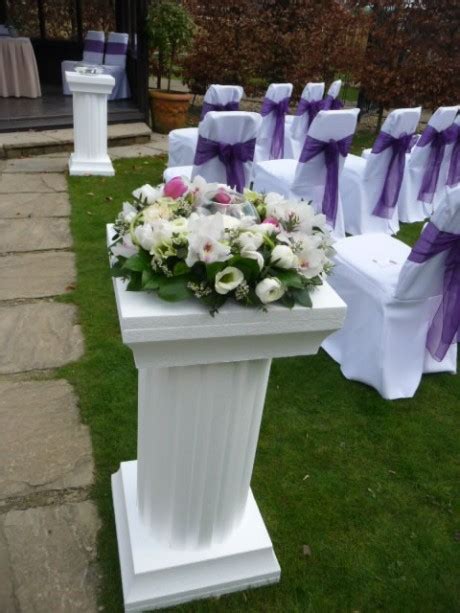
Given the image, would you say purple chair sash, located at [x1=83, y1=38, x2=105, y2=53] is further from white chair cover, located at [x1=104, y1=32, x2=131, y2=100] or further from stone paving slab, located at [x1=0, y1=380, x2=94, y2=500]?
stone paving slab, located at [x1=0, y1=380, x2=94, y2=500]

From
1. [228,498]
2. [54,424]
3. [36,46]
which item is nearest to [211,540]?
[228,498]

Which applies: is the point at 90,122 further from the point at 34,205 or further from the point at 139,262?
the point at 139,262

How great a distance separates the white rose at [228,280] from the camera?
1.19 m

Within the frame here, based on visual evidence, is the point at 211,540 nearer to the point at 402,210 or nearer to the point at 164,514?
the point at 164,514

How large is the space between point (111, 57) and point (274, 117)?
189 inches

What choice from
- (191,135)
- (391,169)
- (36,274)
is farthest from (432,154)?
(36,274)

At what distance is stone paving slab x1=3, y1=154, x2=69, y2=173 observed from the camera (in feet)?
20.0

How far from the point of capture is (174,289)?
4.01 ft

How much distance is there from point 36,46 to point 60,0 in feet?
3.17

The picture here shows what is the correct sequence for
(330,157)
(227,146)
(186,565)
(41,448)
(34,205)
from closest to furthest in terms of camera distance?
(186,565)
(41,448)
(227,146)
(330,157)
(34,205)

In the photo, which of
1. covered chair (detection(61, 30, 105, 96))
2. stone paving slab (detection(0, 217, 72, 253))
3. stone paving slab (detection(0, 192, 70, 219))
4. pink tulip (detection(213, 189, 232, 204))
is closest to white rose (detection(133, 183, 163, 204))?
pink tulip (detection(213, 189, 232, 204))

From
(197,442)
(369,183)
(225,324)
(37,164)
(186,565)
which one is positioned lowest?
(37,164)

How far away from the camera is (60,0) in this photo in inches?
403

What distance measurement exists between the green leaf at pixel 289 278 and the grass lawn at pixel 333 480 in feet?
3.96
